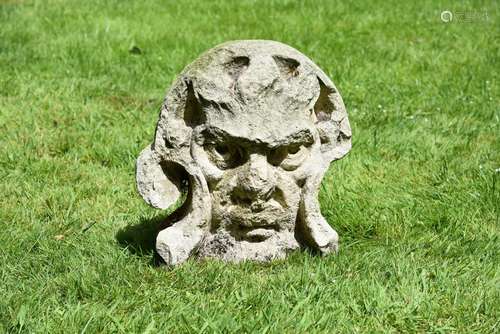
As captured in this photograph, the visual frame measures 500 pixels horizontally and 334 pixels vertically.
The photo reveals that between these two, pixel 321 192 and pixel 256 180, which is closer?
pixel 256 180

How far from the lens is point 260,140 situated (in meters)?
3.80

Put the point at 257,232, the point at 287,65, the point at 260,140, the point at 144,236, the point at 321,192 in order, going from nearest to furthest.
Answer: the point at 260,140 < the point at 287,65 < the point at 257,232 < the point at 144,236 < the point at 321,192

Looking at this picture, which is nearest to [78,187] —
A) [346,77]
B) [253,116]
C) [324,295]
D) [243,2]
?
[253,116]

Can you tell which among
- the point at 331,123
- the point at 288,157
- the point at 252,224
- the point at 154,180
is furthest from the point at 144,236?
the point at 331,123

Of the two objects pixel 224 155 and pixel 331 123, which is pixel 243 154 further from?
pixel 331 123

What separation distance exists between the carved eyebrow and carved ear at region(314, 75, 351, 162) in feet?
0.64

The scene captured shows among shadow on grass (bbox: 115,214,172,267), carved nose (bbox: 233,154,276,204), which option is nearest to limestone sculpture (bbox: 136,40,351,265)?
carved nose (bbox: 233,154,276,204)

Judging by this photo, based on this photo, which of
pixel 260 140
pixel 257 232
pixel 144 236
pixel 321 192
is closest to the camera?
pixel 260 140

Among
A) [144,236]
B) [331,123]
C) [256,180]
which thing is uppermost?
[331,123]

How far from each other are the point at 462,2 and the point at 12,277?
7.75 metres

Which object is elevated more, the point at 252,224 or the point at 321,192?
the point at 252,224

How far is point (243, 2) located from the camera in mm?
9758

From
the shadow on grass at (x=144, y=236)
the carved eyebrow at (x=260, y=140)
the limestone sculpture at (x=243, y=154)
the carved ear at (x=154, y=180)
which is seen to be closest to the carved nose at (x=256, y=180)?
the limestone sculpture at (x=243, y=154)

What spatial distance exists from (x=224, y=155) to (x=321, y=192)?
118cm
